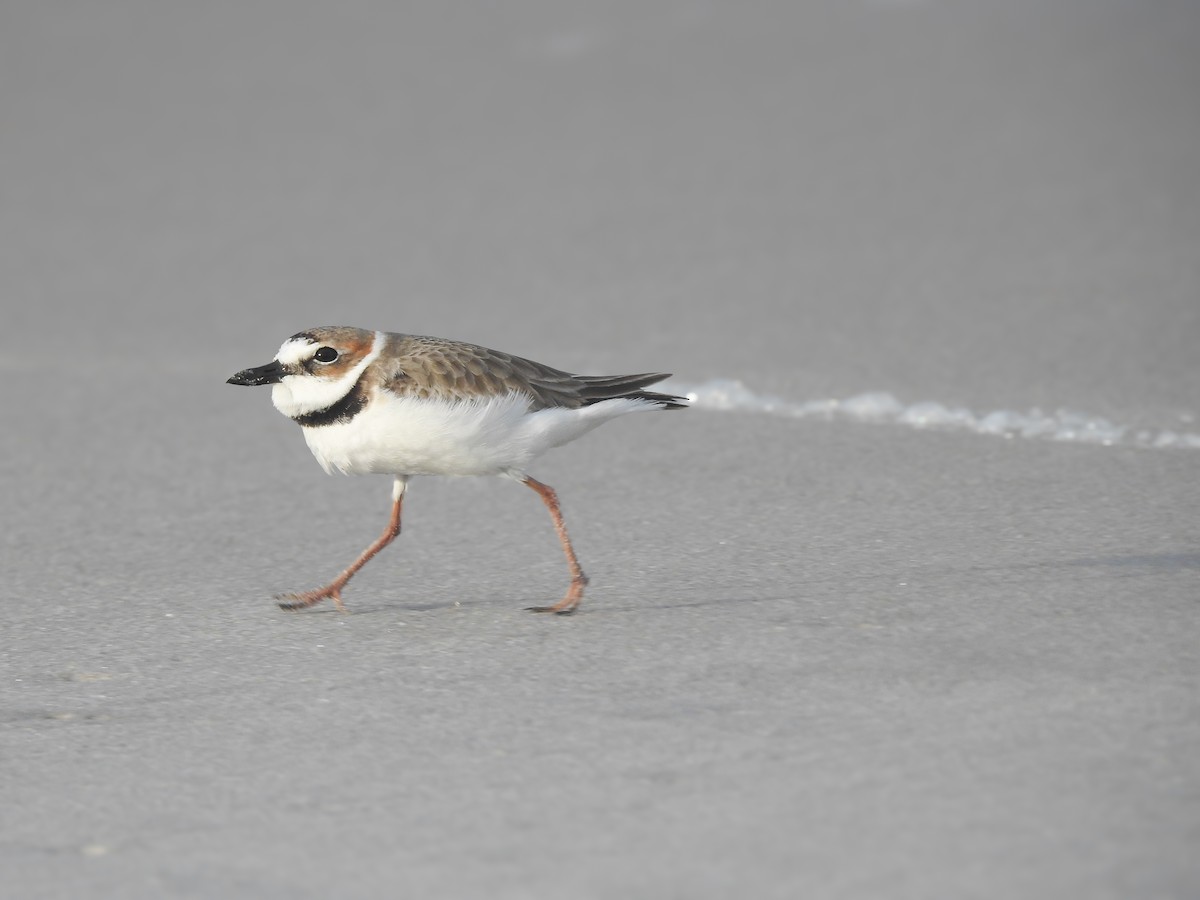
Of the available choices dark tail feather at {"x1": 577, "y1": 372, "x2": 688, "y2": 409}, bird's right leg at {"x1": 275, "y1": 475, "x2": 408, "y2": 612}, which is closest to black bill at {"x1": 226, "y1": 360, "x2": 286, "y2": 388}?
bird's right leg at {"x1": 275, "y1": 475, "x2": 408, "y2": 612}

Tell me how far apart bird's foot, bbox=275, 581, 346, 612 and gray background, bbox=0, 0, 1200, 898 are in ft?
0.31

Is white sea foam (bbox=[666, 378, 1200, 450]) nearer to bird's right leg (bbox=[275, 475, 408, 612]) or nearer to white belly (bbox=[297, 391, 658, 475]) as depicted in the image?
white belly (bbox=[297, 391, 658, 475])

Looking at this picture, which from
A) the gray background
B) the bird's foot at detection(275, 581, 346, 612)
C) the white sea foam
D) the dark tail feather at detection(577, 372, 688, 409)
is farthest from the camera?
the white sea foam

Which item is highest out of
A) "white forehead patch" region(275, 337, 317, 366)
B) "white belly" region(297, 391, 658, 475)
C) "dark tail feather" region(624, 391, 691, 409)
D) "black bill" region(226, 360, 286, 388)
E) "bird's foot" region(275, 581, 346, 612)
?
"white forehead patch" region(275, 337, 317, 366)

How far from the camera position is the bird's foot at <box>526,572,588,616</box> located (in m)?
4.67

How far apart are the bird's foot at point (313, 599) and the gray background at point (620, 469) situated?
0.09 m

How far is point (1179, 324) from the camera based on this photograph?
23.4 ft

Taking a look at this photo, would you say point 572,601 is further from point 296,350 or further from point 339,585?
point 296,350

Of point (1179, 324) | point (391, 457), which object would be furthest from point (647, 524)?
point (1179, 324)

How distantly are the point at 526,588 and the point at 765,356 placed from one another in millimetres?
2519

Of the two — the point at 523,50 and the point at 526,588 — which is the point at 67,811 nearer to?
the point at 526,588

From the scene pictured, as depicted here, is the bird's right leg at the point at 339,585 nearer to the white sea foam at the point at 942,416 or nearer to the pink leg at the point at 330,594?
the pink leg at the point at 330,594

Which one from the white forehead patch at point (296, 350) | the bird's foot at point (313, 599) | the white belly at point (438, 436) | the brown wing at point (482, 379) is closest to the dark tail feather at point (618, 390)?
the brown wing at point (482, 379)

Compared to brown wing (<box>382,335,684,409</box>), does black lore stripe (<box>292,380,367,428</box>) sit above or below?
below
